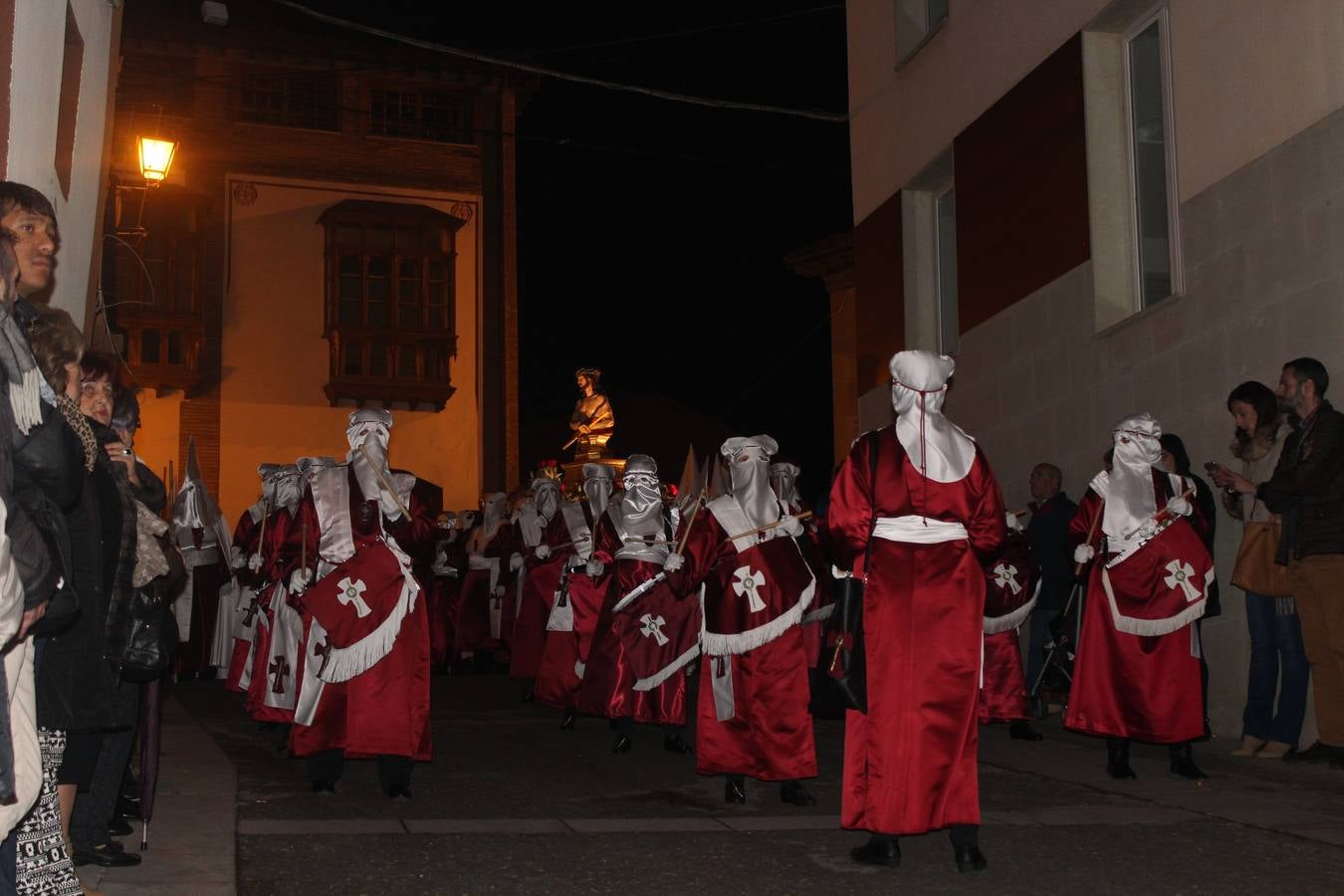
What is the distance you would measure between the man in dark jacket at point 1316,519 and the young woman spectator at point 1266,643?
0.90 ft

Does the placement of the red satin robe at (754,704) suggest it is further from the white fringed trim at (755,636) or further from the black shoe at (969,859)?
the black shoe at (969,859)

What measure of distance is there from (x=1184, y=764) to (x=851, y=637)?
3149mm

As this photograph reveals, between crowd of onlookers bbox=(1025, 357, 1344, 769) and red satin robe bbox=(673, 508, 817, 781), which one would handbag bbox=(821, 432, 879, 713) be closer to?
red satin robe bbox=(673, 508, 817, 781)

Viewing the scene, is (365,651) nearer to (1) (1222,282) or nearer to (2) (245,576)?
(2) (245,576)

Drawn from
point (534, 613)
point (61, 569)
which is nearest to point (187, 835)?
point (61, 569)

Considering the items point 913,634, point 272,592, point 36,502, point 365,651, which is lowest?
point 365,651

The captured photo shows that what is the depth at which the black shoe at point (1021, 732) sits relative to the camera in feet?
33.6

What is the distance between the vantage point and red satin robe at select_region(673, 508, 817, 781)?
746 centimetres

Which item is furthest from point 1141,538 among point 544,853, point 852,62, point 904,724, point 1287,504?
point 852,62

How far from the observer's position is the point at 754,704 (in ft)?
24.8

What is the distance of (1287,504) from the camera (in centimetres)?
831

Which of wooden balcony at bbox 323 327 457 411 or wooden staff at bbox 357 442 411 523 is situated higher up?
wooden balcony at bbox 323 327 457 411

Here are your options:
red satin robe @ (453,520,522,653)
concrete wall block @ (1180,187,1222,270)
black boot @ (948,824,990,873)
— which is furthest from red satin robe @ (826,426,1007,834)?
red satin robe @ (453,520,522,653)

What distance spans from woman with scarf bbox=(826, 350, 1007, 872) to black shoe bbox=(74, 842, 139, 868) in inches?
106
